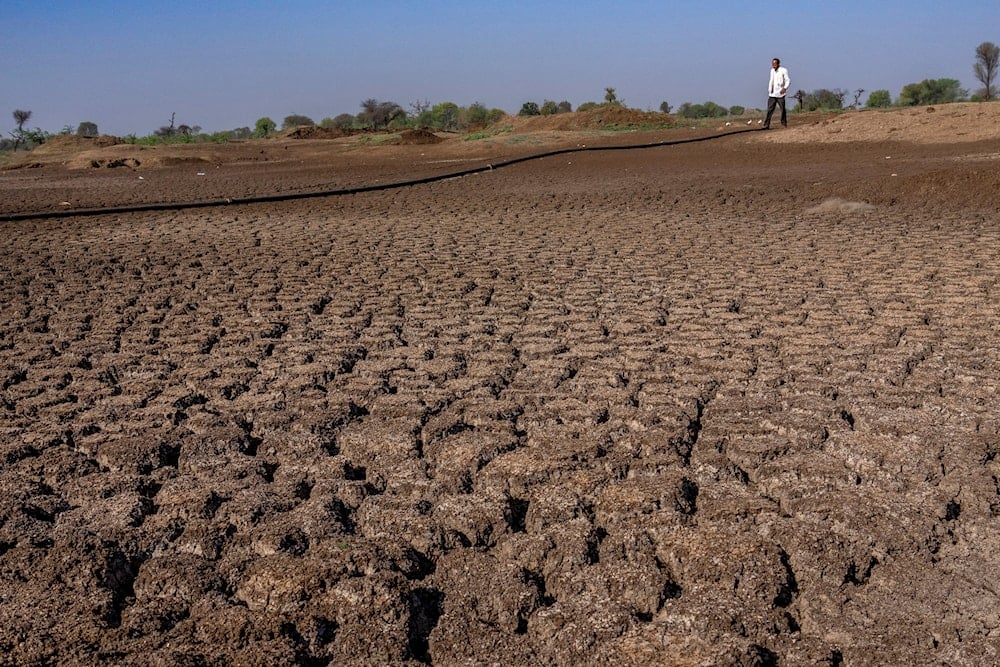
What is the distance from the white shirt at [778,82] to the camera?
18.1 metres

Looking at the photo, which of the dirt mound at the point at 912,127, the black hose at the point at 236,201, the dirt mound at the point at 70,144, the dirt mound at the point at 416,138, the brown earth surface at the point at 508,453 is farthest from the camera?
the dirt mound at the point at 70,144

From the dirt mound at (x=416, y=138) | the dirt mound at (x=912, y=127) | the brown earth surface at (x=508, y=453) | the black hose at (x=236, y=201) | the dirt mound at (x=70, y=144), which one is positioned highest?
the dirt mound at (x=70, y=144)

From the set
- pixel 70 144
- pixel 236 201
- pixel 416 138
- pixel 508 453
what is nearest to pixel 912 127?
pixel 236 201

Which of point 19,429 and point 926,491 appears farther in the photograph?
point 19,429

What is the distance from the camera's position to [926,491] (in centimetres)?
296

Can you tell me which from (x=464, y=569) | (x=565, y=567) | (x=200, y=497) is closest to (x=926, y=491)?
(x=565, y=567)

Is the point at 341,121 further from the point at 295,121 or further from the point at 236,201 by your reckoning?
the point at 236,201

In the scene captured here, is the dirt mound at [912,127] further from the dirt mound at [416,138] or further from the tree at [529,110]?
the tree at [529,110]

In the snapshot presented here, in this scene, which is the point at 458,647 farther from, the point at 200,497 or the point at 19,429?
the point at 19,429

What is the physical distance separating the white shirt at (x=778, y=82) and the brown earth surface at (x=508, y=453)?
11120 mm

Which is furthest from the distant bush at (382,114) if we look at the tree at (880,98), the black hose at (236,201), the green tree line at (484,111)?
the black hose at (236,201)

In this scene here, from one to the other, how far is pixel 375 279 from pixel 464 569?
13.3ft

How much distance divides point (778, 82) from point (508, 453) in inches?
651

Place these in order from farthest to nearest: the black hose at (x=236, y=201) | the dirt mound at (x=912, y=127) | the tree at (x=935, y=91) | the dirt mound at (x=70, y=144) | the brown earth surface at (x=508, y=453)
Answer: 1. the tree at (x=935, y=91)
2. the dirt mound at (x=70, y=144)
3. the dirt mound at (x=912, y=127)
4. the black hose at (x=236, y=201)
5. the brown earth surface at (x=508, y=453)
